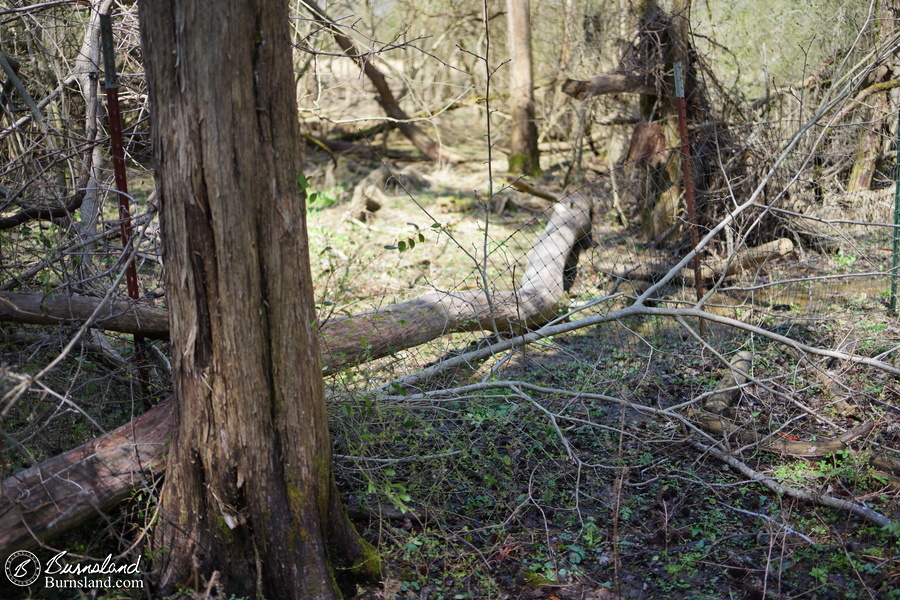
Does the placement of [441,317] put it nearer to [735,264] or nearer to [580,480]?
[580,480]

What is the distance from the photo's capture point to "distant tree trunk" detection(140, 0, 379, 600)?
7.54 ft

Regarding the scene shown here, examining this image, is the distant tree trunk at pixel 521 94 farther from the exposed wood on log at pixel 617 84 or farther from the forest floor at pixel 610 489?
the forest floor at pixel 610 489

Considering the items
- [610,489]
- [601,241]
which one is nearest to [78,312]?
[610,489]

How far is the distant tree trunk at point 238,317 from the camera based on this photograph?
2297 mm

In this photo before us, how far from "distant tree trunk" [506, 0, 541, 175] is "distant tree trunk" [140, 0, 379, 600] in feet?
29.1

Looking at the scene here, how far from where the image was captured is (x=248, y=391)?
247cm

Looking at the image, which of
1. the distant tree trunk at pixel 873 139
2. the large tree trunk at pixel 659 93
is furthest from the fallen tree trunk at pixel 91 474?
the distant tree trunk at pixel 873 139

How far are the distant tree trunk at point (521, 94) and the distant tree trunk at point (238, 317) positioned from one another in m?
8.88

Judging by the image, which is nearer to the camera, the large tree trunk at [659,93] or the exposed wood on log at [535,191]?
the large tree trunk at [659,93]

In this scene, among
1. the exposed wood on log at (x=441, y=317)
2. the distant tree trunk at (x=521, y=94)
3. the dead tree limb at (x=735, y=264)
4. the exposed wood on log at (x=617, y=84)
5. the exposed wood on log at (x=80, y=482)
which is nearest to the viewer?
the exposed wood on log at (x=80, y=482)

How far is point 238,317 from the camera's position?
2414 mm

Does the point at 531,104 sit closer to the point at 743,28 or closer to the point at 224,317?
the point at 743,28

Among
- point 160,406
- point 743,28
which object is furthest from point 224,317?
point 743,28

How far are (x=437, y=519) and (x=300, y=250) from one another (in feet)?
4.85
